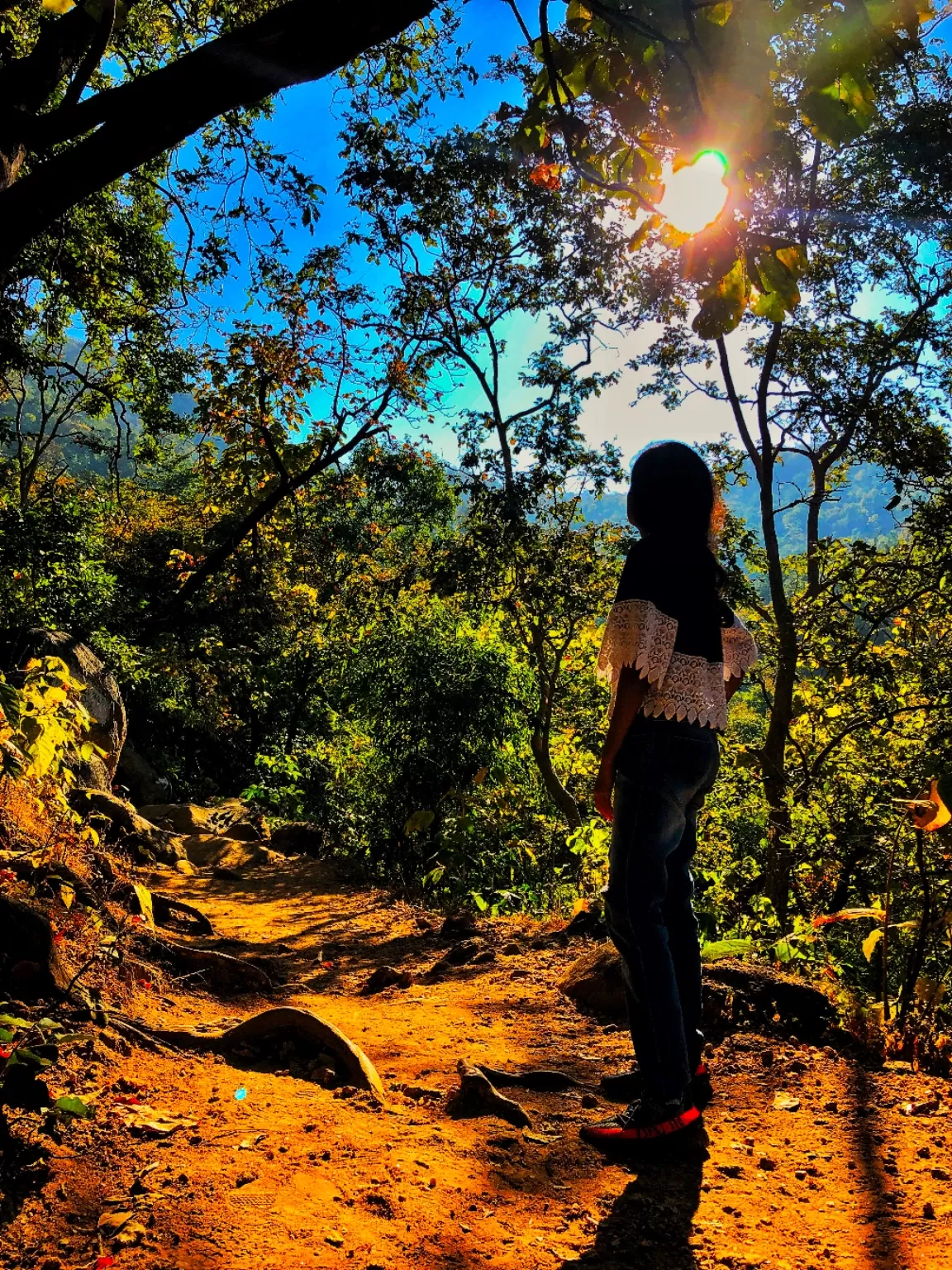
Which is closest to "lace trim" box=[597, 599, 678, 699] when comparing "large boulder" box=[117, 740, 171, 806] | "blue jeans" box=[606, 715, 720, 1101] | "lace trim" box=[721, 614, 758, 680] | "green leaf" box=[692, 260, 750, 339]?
"blue jeans" box=[606, 715, 720, 1101]

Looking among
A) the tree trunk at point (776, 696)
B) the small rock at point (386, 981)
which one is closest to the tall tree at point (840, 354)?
the tree trunk at point (776, 696)

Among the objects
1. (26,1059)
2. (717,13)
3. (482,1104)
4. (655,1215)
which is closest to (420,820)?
(482,1104)

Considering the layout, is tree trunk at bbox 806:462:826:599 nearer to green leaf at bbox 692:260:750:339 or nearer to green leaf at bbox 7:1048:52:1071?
green leaf at bbox 692:260:750:339

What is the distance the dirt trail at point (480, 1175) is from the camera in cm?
172

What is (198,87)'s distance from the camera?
182cm

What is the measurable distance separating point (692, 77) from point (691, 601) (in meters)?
1.36

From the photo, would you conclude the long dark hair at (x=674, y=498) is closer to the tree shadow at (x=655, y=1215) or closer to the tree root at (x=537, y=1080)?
the tree shadow at (x=655, y=1215)

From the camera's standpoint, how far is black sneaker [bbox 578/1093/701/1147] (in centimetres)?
225

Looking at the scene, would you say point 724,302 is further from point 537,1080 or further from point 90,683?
→ point 90,683

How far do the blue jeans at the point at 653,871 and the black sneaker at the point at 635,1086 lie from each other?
232mm

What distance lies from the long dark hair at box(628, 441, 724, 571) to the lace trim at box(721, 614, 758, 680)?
311 millimetres

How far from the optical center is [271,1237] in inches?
67.1

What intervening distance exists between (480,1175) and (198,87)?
2.93m

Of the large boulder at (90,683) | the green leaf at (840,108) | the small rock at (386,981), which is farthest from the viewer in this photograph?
the large boulder at (90,683)
